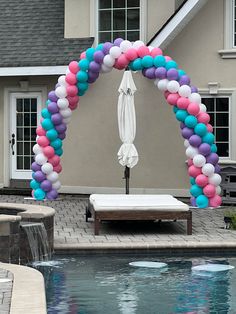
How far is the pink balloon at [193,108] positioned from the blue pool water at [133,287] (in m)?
5.00

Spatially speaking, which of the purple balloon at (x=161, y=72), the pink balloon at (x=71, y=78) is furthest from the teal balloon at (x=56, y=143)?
the purple balloon at (x=161, y=72)

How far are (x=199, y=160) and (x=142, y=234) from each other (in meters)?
3.37

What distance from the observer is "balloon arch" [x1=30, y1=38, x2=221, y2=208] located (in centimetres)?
1507

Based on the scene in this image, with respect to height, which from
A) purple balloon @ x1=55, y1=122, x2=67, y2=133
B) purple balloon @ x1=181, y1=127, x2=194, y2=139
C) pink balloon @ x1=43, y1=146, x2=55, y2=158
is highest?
purple balloon @ x1=55, y1=122, x2=67, y2=133

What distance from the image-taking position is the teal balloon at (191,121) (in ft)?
49.1

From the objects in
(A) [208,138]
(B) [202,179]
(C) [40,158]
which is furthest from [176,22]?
(C) [40,158]

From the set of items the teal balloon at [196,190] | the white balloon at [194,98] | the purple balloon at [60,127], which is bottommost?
the teal balloon at [196,190]

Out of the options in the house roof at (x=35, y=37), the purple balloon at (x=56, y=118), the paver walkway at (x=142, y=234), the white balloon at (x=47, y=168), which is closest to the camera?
the paver walkway at (x=142, y=234)

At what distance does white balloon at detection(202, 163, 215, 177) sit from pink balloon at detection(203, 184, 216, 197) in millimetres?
274

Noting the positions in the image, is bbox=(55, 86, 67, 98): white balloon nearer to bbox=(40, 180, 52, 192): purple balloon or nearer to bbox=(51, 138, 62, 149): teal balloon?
bbox=(51, 138, 62, 149): teal balloon

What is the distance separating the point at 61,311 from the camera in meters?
7.40

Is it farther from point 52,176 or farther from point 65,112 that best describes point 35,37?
point 52,176

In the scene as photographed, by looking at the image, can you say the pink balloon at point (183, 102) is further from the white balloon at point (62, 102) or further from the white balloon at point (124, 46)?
the white balloon at point (62, 102)

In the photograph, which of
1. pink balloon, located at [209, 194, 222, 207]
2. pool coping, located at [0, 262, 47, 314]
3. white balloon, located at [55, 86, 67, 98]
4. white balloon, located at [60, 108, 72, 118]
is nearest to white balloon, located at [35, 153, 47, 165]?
white balloon, located at [60, 108, 72, 118]
